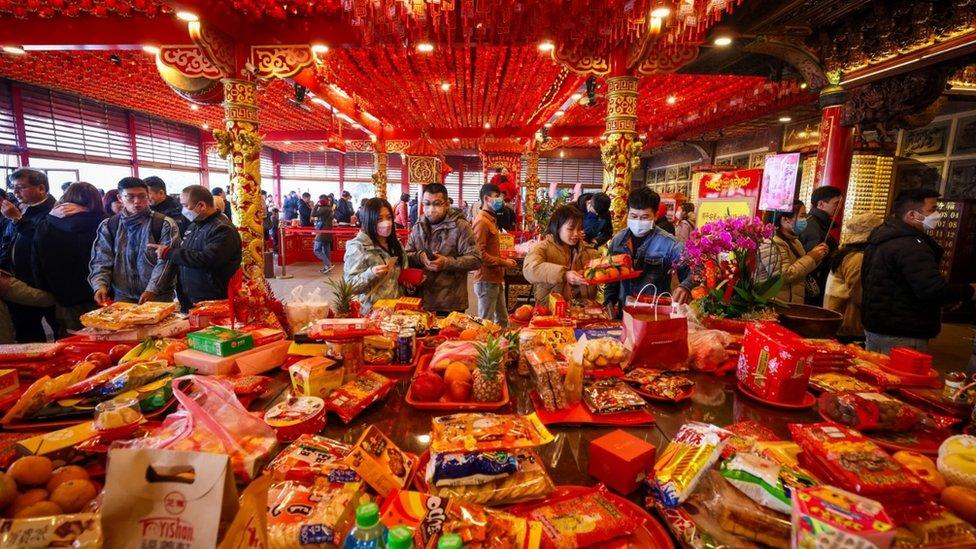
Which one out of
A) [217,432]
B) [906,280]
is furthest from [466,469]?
[906,280]

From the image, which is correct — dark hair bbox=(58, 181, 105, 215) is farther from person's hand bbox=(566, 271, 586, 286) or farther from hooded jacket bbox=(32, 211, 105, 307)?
person's hand bbox=(566, 271, 586, 286)

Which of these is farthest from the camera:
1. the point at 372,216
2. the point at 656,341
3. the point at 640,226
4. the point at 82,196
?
the point at 82,196

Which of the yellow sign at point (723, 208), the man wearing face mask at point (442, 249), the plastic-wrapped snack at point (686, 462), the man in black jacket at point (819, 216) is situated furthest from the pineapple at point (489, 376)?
the man in black jacket at point (819, 216)

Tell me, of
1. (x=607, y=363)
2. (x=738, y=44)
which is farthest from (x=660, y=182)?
(x=607, y=363)

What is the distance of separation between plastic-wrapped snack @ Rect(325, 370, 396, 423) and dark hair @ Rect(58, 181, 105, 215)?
332cm

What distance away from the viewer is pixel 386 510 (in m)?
0.83

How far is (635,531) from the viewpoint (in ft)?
2.97

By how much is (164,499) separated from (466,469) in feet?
1.82

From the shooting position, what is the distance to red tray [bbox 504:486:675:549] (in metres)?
0.87

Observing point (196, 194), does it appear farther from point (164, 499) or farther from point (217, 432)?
point (164, 499)

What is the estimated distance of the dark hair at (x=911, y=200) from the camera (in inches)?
95.5

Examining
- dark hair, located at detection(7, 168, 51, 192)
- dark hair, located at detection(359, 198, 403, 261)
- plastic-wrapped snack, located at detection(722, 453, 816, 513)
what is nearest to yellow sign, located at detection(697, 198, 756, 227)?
dark hair, located at detection(359, 198, 403, 261)

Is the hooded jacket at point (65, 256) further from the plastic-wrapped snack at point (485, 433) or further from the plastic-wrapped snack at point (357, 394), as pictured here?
the plastic-wrapped snack at point (485, 433)

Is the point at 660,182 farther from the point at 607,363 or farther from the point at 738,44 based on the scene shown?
the point at 607,363
